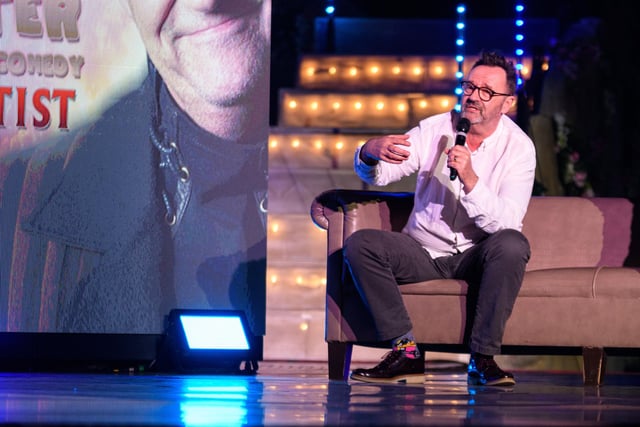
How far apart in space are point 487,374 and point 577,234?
94 centimetres

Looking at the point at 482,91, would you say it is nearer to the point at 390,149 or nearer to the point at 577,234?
the point at 390,149

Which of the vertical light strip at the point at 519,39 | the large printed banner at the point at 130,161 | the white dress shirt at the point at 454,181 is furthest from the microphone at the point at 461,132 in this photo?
the vertical light strip at the point at 519,39

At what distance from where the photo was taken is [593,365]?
3.42 meters

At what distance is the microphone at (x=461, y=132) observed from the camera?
3256mm

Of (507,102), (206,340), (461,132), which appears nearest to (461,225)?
(461,132)

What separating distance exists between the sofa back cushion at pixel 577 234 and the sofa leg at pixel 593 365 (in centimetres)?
53

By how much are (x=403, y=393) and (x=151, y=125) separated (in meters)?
1.72

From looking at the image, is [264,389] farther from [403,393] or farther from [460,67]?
[460,67]

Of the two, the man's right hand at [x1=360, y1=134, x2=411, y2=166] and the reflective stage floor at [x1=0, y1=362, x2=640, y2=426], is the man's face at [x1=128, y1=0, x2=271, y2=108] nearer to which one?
the man's right hand at [x1=360, y1=134, x2=411, y2=166]

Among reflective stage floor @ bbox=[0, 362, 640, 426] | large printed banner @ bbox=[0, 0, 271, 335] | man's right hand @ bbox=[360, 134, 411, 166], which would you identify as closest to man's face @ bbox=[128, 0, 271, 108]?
large printed banner @ bbox=[0, 0, 271, 335]

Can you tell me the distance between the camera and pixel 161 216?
4086 millimetres

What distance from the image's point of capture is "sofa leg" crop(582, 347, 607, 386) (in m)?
3.42

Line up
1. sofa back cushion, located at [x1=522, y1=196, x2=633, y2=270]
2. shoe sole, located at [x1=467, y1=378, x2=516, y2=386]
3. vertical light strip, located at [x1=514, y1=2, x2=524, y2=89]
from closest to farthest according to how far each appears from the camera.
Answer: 1. shoe sole, located at [x1=467, y1=378, x2=516, y2=386]
2. sofa back cushion, located at [x1=522, y1=196, x2=633, y2=270]
3. vertical light strip, located at [x1=514, y1=2, x2=524, y2=89]

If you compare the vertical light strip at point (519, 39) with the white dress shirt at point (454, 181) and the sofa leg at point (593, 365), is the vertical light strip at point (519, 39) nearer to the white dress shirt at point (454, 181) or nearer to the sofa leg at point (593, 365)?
the white dress shirt at point (454, 181)
